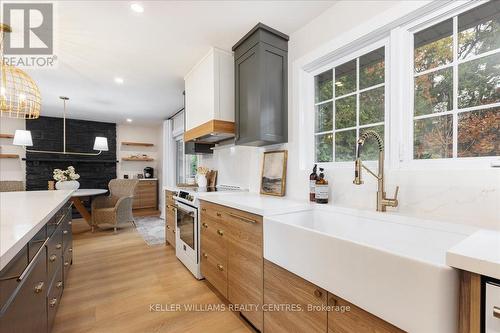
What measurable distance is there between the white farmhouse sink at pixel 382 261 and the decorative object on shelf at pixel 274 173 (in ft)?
2.07

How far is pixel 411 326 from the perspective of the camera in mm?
737

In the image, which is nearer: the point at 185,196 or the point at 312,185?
the point at 312,185

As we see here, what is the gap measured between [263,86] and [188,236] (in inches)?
70.1

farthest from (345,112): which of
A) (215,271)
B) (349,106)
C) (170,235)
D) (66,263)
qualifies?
(66,263)

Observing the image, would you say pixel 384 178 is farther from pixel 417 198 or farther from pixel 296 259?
pixel 296 259

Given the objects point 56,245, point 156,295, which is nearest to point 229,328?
point 156,295

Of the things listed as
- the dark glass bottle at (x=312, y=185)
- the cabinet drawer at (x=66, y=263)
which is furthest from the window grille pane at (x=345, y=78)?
the cabinet drawer at (x=66, y=263)

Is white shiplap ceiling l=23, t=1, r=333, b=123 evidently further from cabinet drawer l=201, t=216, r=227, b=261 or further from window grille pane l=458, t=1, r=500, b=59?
cabinet drawer l=201, t=216, r=227, b=261

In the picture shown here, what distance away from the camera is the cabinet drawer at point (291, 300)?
1092 mm

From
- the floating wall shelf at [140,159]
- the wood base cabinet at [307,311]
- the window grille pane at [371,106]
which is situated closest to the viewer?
the wood base cabinet at [307,311]

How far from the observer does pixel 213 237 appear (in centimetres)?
208

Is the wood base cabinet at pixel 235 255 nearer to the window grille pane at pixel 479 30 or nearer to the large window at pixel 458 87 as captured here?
the large window at pixel 458 87

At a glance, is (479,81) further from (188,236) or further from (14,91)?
(14,91)

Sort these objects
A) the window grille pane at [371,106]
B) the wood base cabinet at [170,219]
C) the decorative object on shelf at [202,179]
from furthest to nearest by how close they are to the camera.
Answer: the decorative object on shelf at [202,179] → the wood base cabinet at [170,219] → the window grille pane at [371,106]
